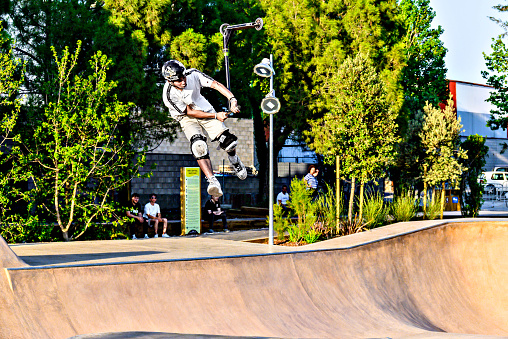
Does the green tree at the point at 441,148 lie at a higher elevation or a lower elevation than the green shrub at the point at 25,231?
higher

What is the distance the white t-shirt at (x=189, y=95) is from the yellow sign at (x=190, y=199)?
176cm

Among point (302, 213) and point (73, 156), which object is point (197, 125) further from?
point (302, 213)

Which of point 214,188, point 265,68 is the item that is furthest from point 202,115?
point 265,68

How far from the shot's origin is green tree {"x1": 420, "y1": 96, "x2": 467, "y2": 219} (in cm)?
1942

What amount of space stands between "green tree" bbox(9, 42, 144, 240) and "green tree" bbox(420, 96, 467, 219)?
33.5 feet

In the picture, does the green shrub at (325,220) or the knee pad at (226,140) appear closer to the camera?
the green shrub at (325,220)

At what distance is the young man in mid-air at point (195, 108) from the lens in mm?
16250

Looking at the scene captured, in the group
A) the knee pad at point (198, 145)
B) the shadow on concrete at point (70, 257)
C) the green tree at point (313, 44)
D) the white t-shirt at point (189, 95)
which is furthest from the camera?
the green tree at point (313, 44)

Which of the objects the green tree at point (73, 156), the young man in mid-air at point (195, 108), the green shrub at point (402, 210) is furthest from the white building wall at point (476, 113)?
the green tree at point (73, 156)

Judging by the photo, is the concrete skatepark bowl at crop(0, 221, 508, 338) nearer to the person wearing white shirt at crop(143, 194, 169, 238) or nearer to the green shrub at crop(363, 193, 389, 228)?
the green shrub at crop(363, 193, 389, 228)

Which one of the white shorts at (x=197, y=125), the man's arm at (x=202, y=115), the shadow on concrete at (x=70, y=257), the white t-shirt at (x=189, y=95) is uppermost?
the white t-shirt at (x=189, y=95)

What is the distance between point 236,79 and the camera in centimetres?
2523

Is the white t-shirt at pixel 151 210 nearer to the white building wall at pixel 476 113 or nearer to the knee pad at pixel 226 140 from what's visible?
the knee pad at pixel 226 140

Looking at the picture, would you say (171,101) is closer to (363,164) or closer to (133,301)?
(363,164)
